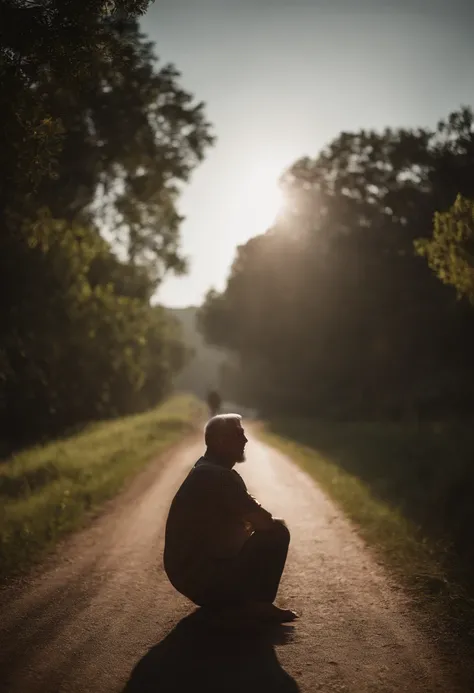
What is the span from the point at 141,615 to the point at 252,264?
1593 inches

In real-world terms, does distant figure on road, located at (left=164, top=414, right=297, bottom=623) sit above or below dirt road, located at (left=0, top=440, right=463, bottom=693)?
above

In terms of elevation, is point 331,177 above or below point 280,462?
above

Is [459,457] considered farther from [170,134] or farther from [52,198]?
[170,134]

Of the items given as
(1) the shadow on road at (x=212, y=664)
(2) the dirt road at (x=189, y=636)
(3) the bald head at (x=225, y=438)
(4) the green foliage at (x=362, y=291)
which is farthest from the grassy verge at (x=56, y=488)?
(4) the green foliage at (x=362, y=291)

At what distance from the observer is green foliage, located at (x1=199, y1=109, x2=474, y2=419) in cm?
2958

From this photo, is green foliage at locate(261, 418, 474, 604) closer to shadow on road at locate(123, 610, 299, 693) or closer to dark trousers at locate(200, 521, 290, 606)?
dark trousers at locate(200, 521, 290, 606)

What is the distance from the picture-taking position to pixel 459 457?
42.5 feet

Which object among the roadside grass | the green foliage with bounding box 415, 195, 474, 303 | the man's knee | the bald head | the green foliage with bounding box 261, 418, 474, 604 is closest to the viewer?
the man's knee

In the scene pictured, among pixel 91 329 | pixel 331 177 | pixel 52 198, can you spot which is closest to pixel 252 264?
pixel 331 177

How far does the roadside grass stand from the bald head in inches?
98.6

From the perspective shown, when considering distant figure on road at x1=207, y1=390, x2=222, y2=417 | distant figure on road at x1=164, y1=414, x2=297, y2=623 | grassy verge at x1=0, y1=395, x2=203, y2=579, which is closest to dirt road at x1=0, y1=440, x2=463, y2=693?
distant figure on road at x1=164, y1=414, x2=297, y2=623

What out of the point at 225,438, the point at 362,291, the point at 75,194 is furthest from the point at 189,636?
the point at 362,291

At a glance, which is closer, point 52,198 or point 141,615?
point 141,615

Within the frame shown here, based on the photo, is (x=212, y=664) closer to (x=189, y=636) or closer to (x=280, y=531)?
(x=189, y=636)
